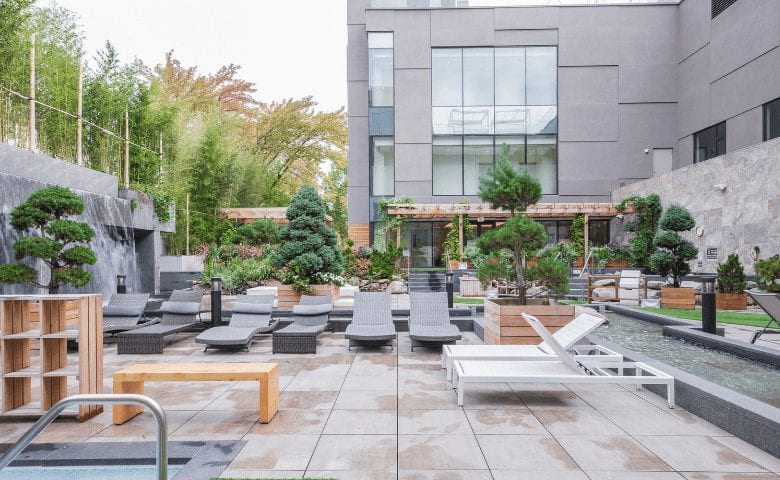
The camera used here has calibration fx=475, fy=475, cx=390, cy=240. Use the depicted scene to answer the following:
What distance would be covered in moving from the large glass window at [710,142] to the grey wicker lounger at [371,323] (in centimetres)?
1684

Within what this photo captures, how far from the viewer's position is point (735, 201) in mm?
14688

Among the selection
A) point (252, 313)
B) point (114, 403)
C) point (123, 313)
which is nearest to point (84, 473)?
point (114, 403)

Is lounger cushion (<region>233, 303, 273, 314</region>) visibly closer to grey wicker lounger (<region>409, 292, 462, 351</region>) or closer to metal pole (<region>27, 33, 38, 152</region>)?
grey wicker lounger (<region>409, 292, 462, 351</region>)

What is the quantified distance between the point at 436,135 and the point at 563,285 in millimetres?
15966

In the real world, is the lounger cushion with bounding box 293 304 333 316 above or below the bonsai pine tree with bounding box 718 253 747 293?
below

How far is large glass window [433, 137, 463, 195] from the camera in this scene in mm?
22891

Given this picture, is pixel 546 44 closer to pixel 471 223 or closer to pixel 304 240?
pixel 471 223

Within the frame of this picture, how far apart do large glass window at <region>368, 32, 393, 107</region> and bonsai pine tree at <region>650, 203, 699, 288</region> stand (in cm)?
1369

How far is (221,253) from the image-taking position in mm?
18281

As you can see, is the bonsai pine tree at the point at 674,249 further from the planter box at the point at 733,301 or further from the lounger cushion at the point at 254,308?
the lounger cushion at the point at 254,308

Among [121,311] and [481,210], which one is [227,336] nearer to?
[121,311]

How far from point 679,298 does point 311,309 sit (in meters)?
9.85

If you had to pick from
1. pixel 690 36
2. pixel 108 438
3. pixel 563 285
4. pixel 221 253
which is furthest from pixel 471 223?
pixel 108 438

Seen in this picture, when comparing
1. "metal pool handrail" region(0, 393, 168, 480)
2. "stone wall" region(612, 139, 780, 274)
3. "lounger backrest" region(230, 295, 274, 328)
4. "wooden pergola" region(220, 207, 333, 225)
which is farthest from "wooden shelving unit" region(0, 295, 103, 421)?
"stone wall" region(612, 139, 780, 274)
